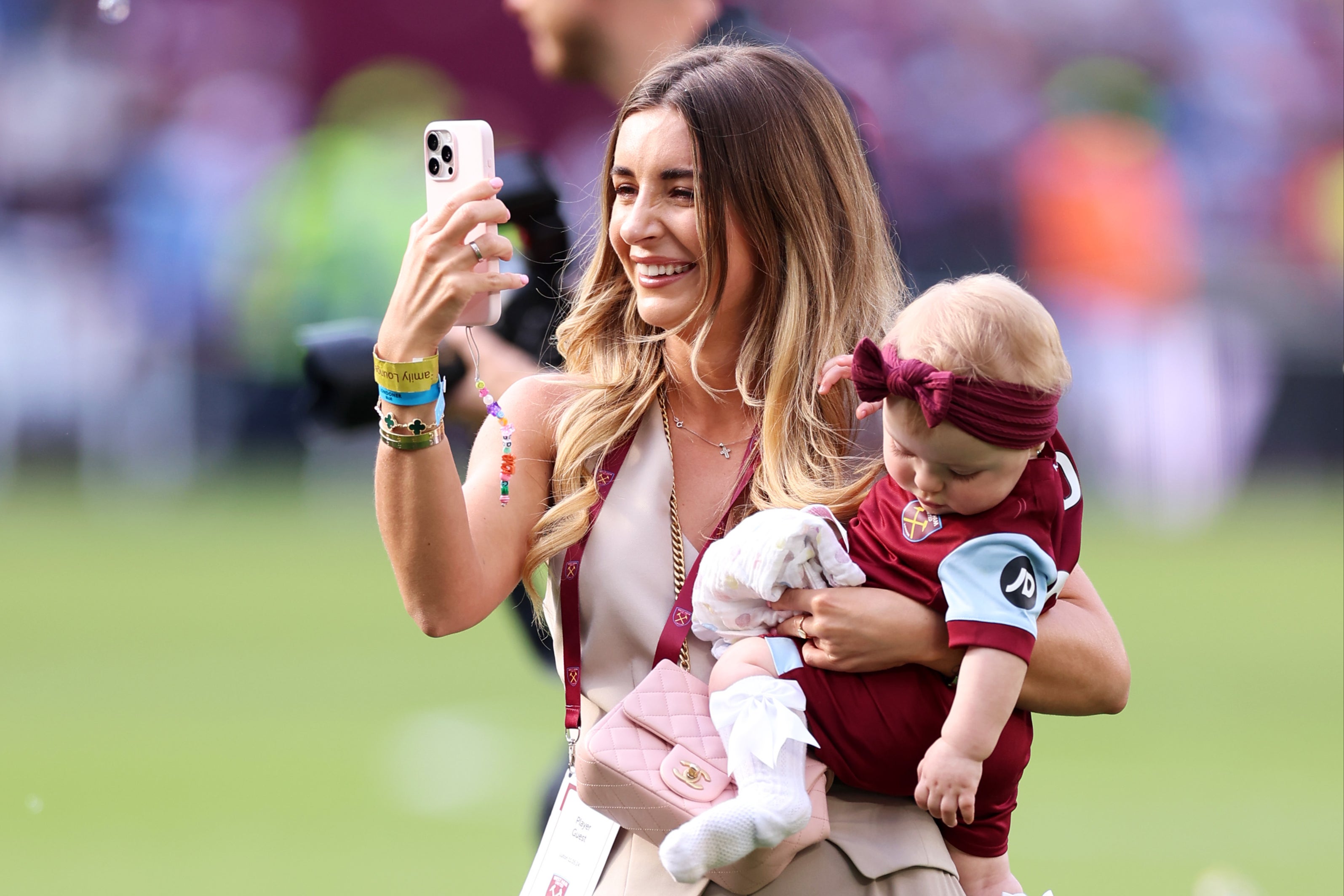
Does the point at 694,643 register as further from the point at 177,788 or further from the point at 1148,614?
the point at 1148,614

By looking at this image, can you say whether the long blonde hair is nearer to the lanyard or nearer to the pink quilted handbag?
the lanyard

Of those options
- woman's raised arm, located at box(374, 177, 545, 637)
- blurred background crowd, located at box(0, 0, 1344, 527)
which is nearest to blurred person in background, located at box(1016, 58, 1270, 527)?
blurred background crowd, located at box(0, 0, 1344, 527)

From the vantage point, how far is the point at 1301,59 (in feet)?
40.2

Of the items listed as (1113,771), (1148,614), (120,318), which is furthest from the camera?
(120,318)

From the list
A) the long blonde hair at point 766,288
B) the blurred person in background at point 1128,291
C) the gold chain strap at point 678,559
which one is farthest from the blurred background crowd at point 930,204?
the gold chain strap at point 678,559

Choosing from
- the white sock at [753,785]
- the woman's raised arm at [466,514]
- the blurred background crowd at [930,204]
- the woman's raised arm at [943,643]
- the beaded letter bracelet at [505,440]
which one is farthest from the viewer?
the blurred background crowd at [930,204]

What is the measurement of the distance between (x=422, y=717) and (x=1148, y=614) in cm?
480

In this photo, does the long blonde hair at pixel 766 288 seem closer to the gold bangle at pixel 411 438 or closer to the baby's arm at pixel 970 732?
the gold bangle at pixel 411 438

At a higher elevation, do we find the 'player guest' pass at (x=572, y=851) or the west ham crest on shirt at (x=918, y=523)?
the west ham crest on shirt at (x=918, y=523)

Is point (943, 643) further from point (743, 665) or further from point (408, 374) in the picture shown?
point (408, 374)

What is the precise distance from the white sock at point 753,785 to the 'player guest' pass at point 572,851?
0.16 metres

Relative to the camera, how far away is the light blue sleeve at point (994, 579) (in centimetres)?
161

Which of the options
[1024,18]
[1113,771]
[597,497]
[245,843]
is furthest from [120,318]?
[597,497]

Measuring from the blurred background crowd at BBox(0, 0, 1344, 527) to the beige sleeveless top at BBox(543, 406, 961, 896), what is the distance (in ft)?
26.4
